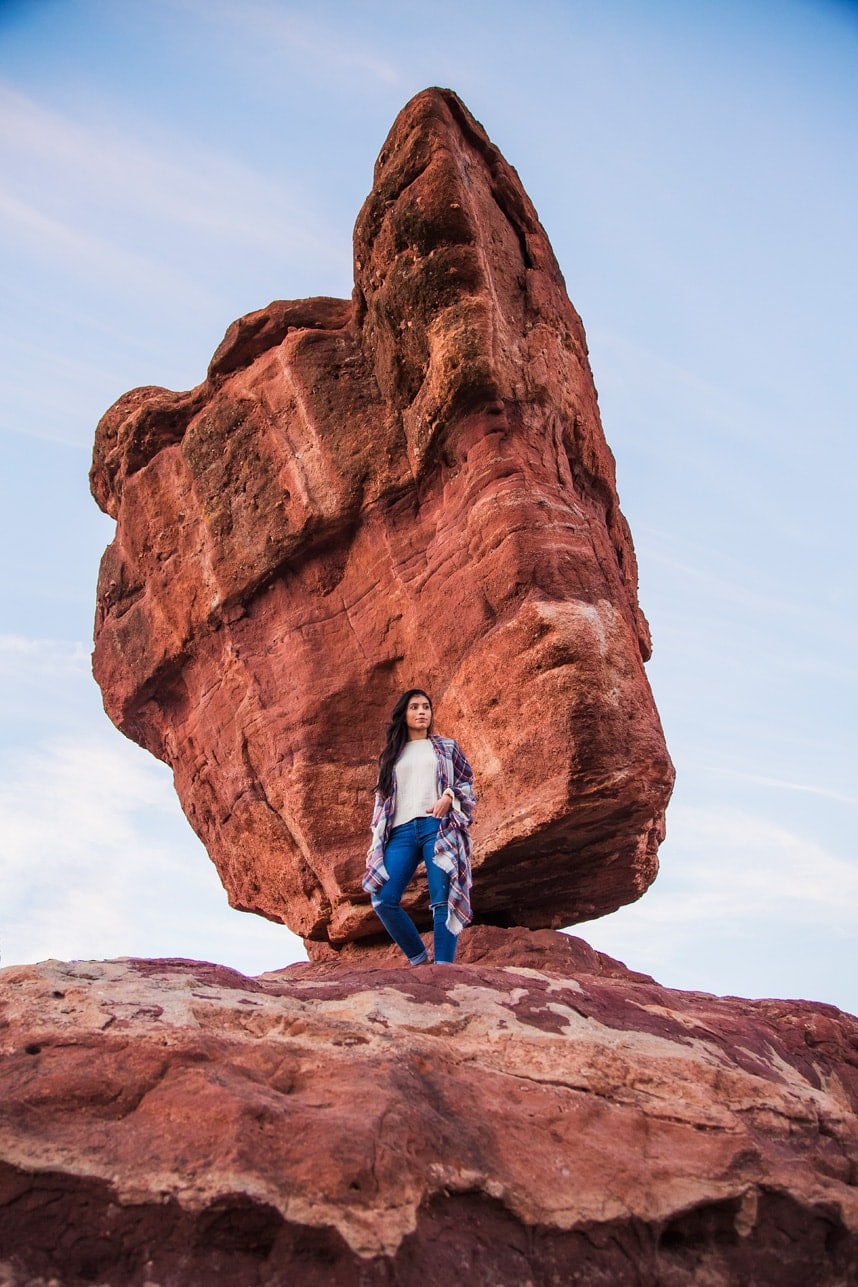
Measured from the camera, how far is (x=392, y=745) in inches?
346

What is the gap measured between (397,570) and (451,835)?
3.72 meters

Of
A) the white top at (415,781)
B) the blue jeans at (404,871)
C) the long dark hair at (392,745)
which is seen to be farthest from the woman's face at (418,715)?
the blue jeans at (404,871)

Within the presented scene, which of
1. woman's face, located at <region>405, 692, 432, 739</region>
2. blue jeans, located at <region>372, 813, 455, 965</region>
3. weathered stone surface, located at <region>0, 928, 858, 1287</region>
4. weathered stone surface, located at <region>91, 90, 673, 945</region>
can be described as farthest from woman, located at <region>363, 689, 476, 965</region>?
weathered stone surface, located at <region>0, 928, 858, 1287</region>

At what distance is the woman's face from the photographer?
8.89 m

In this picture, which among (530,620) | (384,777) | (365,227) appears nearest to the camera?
(384,777)

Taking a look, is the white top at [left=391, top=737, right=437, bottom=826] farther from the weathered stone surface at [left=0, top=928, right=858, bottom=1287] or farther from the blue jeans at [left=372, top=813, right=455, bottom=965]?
the weathered stone surface at [left=0, top=928, right=858, bottom=1287]

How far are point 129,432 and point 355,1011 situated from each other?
9.33 m

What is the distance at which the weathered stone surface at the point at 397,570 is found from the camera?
31.0 feet

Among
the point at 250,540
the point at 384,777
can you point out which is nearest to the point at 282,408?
the point at 250,540

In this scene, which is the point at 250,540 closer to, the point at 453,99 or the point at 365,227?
the point at 365,227

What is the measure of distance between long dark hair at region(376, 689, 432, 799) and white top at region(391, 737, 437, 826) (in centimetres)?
6

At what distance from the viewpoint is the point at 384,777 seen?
8656 millimetres

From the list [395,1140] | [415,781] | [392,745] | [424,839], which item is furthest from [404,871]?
[395,1140]

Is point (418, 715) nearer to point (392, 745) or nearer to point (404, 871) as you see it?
point (392, 745)
